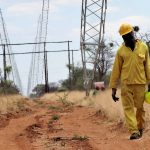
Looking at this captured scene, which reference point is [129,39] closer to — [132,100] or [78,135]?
[132,100]

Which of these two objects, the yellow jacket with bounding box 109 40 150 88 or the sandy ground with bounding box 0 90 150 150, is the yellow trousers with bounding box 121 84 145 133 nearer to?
the yellow jacket with bounding box 109 40 150 88

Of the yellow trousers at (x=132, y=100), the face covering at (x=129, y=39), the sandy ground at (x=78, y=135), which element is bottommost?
the sandy ground at (x=78, y=135)

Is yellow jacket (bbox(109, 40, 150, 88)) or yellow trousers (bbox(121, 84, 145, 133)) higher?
yellow jacket (bbox(109, 40, 150, 88))

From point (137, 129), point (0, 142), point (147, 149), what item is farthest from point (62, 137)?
point (147, 149)

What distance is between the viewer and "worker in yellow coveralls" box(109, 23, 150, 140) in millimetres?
10547

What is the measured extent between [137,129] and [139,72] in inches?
43.4

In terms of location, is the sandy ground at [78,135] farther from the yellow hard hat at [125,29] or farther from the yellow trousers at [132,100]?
the yellow hard hat at [125,29]

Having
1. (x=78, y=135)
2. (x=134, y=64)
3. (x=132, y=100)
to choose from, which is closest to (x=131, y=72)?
(x=134, y=64)

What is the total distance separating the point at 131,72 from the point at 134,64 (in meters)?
0.16

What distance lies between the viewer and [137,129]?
10.7 m

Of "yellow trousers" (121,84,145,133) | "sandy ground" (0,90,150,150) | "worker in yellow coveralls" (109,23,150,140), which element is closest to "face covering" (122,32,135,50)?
"worker in yellow coveralls" (109,23,150,140)

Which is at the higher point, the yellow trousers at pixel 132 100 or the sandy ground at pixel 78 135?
the yellow trousers at pixel 132 100

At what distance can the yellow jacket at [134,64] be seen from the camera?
416 inches

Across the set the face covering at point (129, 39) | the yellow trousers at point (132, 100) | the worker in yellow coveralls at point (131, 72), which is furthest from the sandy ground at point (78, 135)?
the face covering at point (129, 39)
